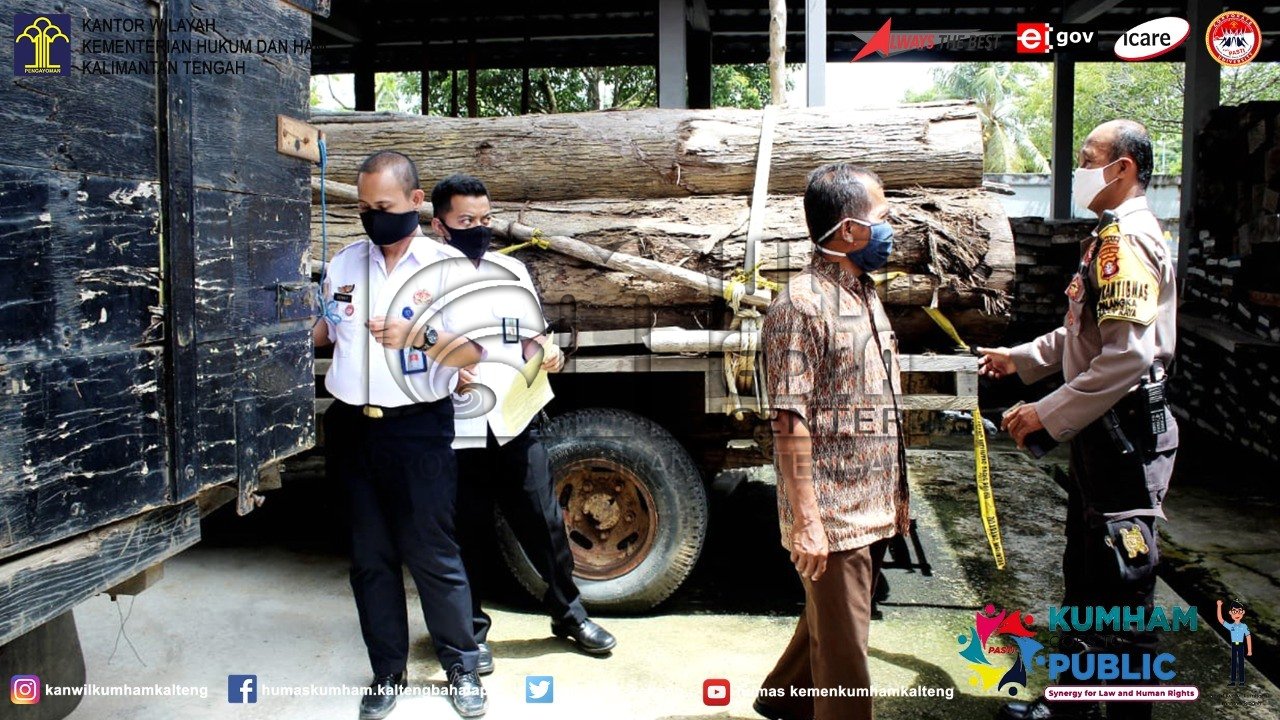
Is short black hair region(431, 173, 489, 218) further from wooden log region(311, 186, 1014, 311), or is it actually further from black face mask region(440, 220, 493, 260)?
wooden log region(311, 186, 1014, 311)

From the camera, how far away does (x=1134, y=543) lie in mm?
2910

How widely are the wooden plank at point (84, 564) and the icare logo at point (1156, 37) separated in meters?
11.6

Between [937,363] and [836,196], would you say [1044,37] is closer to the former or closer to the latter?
[937,363]

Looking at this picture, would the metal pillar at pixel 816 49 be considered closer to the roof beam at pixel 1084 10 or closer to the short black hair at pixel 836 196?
the short black hair at pixel 836 196

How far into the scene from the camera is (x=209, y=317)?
2176mm

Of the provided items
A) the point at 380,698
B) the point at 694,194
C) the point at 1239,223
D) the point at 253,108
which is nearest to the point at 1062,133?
the point at 1239,223

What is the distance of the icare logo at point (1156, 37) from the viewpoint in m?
11.1

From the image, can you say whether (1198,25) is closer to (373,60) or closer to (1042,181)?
(373,60)

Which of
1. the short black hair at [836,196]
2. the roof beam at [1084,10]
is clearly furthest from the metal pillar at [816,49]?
the roof beam at [1084,10]

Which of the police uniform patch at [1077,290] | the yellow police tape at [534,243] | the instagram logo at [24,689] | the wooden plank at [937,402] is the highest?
the yellow police tape at [534,243]

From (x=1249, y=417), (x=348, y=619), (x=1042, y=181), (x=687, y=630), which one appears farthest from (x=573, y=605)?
(x=1042, y=181)

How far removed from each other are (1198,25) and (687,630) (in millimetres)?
8897

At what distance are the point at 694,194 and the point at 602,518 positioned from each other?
4.87 ft

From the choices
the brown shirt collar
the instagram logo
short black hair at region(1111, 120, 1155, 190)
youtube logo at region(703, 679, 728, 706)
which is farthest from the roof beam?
the instagram logo
